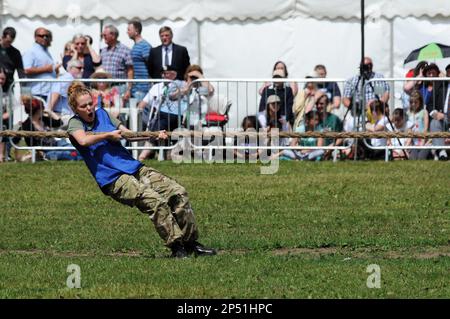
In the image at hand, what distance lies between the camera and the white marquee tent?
66.0 feet

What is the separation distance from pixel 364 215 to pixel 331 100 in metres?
5.65

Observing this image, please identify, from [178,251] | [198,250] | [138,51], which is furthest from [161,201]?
[138,51]

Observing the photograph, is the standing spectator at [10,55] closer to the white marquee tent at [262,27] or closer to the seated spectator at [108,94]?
the white marquee tent at [262,27]

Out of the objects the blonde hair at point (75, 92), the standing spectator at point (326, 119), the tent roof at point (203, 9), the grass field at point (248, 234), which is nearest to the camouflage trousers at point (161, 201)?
the grass field at point (248, 234)

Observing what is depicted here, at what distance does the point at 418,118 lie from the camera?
18.5m

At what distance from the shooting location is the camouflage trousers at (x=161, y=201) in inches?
414

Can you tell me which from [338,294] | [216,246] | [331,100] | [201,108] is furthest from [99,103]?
[338,294]

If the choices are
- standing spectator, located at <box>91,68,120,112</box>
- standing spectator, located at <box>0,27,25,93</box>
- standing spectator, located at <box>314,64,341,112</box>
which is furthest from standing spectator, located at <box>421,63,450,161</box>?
standing spectator, located at <box>0,27,25,93</box>

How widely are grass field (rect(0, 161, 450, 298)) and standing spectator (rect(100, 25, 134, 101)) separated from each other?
2.42 m

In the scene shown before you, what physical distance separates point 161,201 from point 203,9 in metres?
10.2

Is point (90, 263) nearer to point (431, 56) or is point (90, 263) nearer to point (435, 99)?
point (435, 99)

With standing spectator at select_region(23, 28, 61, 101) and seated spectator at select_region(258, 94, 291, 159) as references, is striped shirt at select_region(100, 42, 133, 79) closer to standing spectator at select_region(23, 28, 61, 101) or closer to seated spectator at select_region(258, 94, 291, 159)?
standing spectator at select_region(23, 28, 61, 101)

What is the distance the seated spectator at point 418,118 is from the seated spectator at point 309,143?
1.39 metres

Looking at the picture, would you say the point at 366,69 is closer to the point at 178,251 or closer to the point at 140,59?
the point at 140,59
